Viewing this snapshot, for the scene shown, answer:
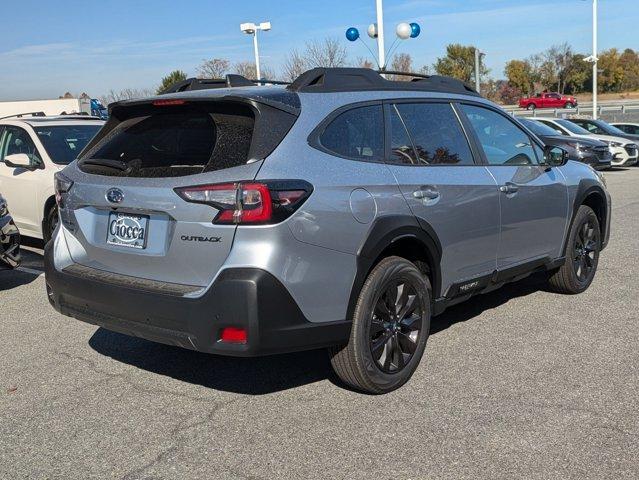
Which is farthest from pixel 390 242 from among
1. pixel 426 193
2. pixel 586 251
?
pixel 586 251

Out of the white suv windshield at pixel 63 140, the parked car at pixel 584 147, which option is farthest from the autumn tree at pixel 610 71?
the white suv windshield at pixel 63 140

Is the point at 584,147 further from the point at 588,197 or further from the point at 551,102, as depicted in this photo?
the point at 551,102

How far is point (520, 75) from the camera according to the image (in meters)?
73.0

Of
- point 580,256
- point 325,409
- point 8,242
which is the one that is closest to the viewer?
point 325,409

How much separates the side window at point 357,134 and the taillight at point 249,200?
490mm

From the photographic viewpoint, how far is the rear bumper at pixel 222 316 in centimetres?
326

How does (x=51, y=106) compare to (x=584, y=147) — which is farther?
(x=51, y=106)

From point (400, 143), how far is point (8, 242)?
4340mm

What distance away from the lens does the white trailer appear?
2678 centimetres

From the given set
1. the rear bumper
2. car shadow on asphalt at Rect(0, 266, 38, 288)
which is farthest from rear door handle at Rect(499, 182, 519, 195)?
car shadow on asphalt at Rect(0, 266, 38, 288)

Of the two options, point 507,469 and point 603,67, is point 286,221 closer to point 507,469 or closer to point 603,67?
point 507,469

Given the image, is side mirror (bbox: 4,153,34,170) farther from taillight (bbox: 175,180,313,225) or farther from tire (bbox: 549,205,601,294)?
tire (bbox: 549,205,601,294)

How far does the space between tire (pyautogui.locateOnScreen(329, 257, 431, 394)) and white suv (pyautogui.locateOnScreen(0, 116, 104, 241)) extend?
5092 mm

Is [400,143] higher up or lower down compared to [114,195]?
higher up
